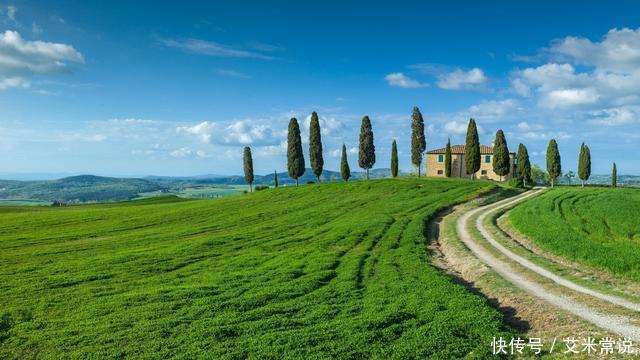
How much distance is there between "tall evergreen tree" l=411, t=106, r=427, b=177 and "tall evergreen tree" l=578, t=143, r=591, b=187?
37.2 metres

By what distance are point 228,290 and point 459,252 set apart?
15.9 metres

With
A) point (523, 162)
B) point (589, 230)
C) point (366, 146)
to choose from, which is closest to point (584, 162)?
point (523, 162)

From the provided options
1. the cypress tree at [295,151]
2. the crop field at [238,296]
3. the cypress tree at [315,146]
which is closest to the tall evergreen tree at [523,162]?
the cypress tree at [315,146]

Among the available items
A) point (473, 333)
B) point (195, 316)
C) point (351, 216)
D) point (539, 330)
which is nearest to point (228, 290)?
point (195, 316)

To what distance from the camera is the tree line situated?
85.8 m

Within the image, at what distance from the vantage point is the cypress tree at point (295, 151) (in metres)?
85.2

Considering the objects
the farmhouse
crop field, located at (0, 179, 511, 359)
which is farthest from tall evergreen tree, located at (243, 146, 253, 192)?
crop field, located at (0, 179, 511, 359)

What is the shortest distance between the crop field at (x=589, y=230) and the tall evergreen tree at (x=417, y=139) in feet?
128

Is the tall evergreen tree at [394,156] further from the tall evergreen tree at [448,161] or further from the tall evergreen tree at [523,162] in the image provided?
the tall evergreen tree at [523,162]

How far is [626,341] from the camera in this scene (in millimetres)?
12234

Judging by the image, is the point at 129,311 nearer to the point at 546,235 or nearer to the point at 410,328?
the point at 410,328

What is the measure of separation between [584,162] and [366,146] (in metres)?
51.7

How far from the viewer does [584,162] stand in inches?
3792

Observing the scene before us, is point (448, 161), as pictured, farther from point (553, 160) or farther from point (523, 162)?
point (553, 160)
